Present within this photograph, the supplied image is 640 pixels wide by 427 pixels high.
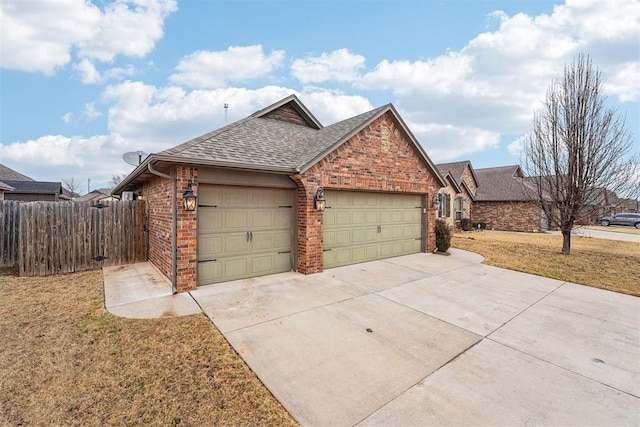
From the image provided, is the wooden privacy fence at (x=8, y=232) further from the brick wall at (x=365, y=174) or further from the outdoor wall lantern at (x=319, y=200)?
the outdoor wall lantern at (x=319, y=200)

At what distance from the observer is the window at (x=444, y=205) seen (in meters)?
18.3

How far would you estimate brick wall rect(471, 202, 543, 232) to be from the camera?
69.1 ft

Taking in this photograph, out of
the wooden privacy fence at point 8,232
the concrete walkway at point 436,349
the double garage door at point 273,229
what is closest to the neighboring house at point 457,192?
the double garage door at point 273,229

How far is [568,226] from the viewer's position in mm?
11289

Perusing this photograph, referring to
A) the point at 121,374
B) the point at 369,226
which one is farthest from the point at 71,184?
the point at 121,374

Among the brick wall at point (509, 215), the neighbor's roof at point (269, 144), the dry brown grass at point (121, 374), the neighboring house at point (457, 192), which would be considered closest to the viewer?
the dry brown grass at point (121, 374)

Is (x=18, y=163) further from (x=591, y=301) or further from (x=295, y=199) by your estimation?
(x=591, y=301)

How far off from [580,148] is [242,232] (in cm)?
1372

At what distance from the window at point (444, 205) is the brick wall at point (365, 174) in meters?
8.30

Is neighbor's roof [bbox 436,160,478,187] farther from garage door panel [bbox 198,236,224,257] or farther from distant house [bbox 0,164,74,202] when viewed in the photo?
distant house [bbox 0,164,74,202]

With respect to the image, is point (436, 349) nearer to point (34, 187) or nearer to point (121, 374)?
point (121, 374)

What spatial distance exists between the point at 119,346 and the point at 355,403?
3177 millimetres

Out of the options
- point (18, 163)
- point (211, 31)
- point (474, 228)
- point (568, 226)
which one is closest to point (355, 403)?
point (211, 31)

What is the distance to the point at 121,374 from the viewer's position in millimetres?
3002
